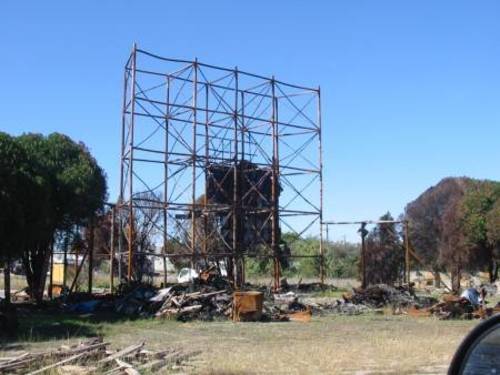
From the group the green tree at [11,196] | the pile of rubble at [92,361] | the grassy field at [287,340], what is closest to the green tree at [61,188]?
the green tree at [11,196]

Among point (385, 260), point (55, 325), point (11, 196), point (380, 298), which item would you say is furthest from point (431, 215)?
point (55, 325)

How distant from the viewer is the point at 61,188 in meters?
26.2

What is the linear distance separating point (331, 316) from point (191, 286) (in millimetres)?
5122

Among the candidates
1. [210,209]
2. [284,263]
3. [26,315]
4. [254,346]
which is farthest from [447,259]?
[254,346]

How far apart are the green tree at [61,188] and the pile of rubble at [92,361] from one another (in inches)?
526

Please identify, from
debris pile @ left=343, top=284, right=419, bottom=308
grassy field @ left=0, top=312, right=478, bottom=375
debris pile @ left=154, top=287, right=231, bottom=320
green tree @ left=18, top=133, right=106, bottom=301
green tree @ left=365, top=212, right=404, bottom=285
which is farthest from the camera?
green tree @ left=365, top=212, right=404, bottom=285

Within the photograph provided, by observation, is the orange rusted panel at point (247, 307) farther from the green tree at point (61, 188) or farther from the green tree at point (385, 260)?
the green tree at point (385, 260)

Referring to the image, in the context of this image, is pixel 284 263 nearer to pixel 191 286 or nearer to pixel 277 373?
pixel 191 286

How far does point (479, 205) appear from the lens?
1679 inches

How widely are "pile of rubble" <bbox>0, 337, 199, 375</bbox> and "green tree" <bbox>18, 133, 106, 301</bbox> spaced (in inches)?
526

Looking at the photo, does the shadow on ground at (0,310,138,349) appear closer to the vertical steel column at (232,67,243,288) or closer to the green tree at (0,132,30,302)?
the green tree at (0,132,30,302)

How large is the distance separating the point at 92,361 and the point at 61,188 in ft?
52.7

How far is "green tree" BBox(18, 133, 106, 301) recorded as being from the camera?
26.2 meters

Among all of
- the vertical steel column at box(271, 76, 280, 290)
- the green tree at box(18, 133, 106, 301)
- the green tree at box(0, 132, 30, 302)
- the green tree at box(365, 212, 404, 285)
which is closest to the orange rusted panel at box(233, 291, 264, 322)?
the green tree at box(0, 132, 30, 302)
